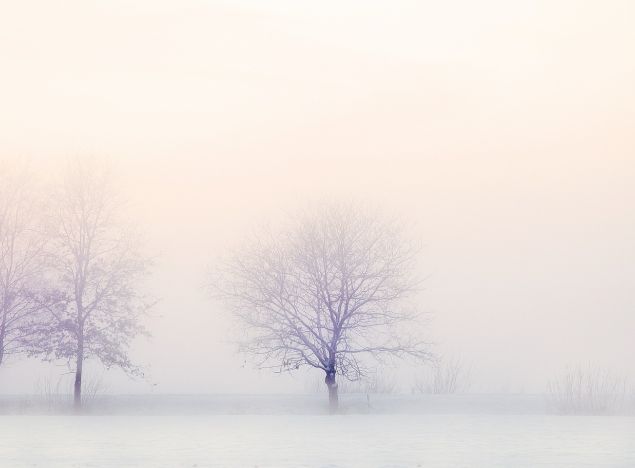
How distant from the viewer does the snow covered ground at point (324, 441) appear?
794 inches

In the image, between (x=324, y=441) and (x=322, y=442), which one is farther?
(x=324, y=441)

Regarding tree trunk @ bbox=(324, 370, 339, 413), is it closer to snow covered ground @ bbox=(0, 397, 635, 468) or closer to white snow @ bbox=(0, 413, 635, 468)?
snow covered ground @ bbox=(0, 397, 635, 468)

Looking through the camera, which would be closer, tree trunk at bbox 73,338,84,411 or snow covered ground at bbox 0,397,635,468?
snow covered ground at bbox 0,397,635,468

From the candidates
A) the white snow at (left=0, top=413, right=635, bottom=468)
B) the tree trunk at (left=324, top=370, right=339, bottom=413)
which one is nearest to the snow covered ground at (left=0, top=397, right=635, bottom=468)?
the white snow at (left=0, top=413, right=635, bottom=468)

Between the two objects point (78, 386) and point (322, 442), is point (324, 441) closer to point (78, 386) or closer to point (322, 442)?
point (322, 442)

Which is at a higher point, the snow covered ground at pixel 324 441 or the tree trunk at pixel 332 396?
the tree trunk at pixel 332 396

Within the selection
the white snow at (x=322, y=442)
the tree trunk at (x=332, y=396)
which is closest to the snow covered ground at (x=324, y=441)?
the white snow at (x=322, y=442)

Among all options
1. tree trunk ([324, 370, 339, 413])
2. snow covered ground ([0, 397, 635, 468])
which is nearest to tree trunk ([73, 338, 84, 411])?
snow covered ground ([0, 397, 635, 468])

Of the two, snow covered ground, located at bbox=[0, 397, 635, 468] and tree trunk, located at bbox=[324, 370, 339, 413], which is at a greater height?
tree trunk, located at bbox=[324, 370, 339, 413]

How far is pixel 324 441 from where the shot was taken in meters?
25.7

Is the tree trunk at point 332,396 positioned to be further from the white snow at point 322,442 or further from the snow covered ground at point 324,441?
the white snow at point 322,442

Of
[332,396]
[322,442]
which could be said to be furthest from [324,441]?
[332,396]

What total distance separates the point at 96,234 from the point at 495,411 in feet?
67.8

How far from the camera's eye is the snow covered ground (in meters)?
20.2
